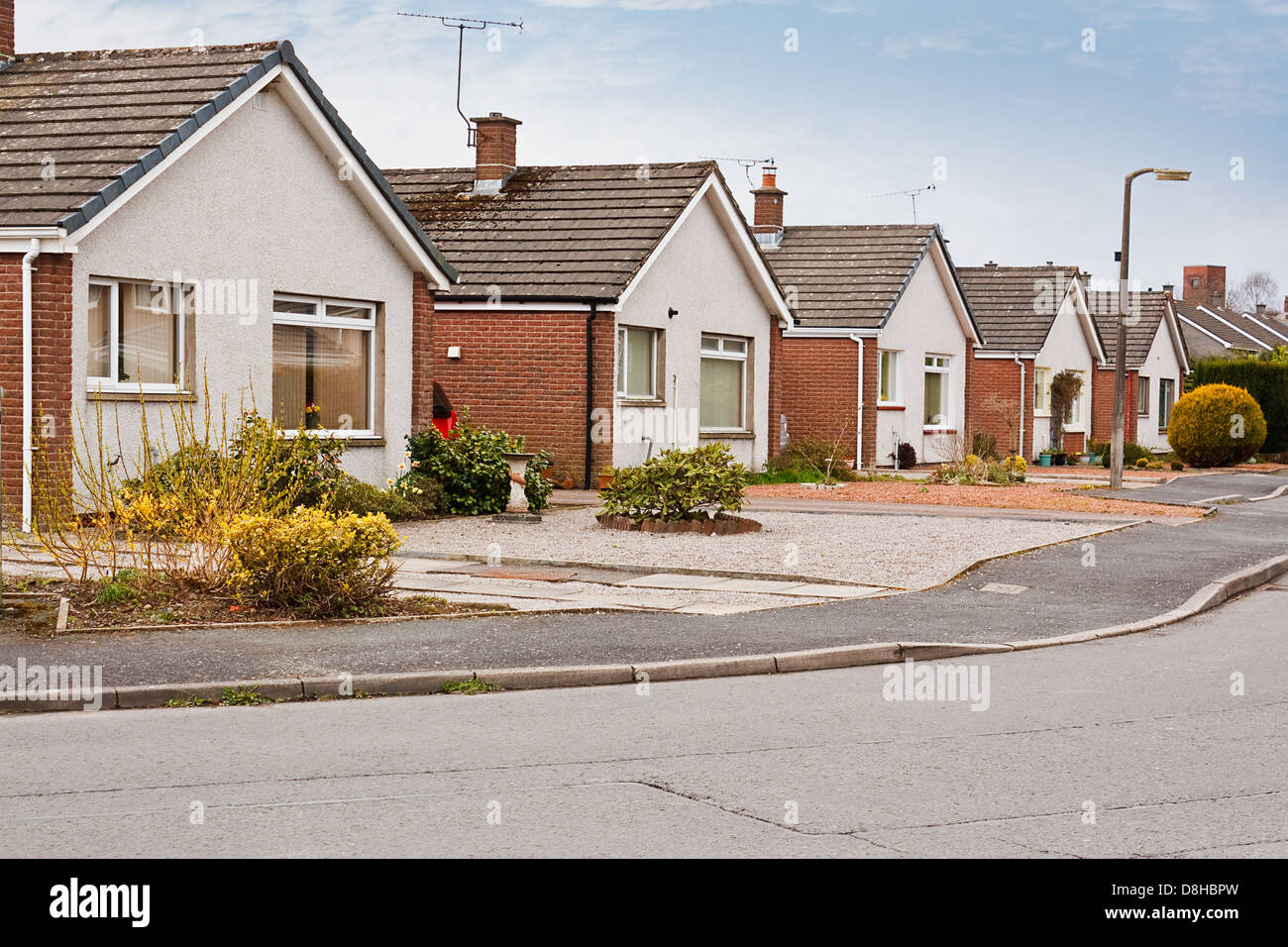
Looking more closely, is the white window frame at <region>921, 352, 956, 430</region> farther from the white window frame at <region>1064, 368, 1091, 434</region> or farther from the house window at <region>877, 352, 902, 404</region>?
the white window frame at <region>1064, 368, 1091, 434</region>

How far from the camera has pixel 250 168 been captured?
18.0 m

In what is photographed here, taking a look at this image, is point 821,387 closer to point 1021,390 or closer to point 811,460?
point 811,460

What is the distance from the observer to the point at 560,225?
2597 centimetres

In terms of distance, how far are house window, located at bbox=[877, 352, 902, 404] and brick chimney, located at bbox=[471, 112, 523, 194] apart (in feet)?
34.9

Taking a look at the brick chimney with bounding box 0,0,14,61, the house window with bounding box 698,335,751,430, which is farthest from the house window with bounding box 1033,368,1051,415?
the brick chimney with bounding box 0,0,14,61

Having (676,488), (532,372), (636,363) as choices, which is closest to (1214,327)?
(636,363)

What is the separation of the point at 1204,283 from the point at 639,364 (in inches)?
4576

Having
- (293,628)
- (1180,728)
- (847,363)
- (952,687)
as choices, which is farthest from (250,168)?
(847,363)

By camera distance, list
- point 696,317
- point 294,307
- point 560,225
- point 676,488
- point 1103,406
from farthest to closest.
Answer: point 1103,406 → point 696,317 → point 560,225 → point 294,307 → point 676,488

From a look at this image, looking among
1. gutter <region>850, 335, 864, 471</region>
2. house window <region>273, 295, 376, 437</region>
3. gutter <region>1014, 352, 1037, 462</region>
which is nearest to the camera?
house window <region>273, 295, 376, 437</region>

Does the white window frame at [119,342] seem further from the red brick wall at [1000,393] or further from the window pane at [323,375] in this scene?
the red brick wall at [1000,393]

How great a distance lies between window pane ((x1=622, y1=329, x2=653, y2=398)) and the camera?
2536cm
